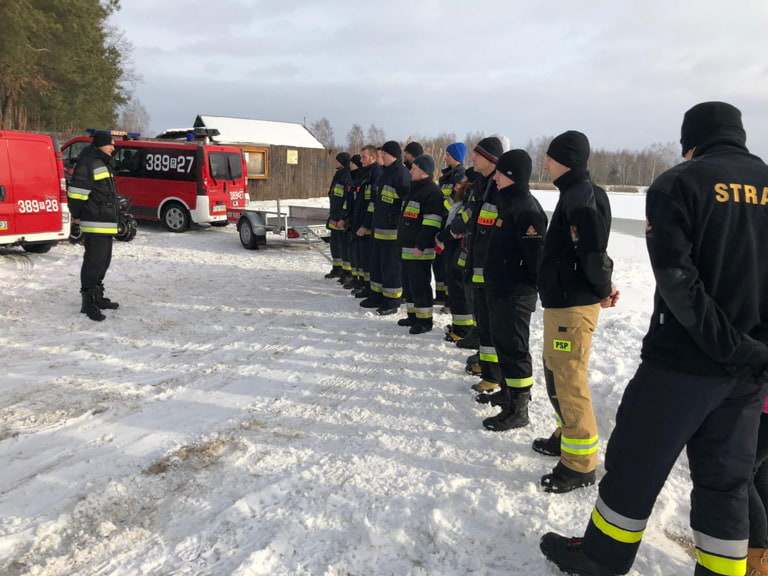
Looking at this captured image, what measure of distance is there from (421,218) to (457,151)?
93cm

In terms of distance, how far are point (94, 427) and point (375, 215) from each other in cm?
438

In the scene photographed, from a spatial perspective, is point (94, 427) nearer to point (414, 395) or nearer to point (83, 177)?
point (414, 395)

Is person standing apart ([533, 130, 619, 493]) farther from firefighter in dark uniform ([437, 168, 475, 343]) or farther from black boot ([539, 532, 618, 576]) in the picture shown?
firefighter in dark uniform ([437, 168, 475, 343])

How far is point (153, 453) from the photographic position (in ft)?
11.4

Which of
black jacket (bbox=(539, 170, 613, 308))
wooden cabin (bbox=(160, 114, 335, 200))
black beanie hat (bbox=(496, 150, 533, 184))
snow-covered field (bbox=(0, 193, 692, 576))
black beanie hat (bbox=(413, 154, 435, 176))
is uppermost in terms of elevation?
wooden cabin (bbox=(160, 114, 335, 200))

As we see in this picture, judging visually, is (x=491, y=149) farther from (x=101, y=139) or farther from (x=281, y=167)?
(x=281, y=167)

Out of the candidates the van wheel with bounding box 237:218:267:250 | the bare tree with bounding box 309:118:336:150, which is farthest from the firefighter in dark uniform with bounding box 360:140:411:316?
the bare tree with bounding box 309:118:336:150

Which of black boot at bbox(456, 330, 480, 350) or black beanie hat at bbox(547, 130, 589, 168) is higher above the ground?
black beanie hat at bbox(547, 130, 589, 168)

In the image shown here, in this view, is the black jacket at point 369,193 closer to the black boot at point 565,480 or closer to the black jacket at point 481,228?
the black jacket at point 481,228

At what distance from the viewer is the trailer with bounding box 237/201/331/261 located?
1116 centimetres

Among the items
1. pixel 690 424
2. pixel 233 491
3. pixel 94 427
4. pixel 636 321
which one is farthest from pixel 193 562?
pixel 636 321

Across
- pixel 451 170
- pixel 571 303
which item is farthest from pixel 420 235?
pixel 571 303

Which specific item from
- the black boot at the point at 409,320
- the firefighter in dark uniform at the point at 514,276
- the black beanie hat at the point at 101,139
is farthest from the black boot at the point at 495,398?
the black beanie hat at the point at 101,139

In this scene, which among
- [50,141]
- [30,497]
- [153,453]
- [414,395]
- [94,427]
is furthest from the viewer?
[50,141]
